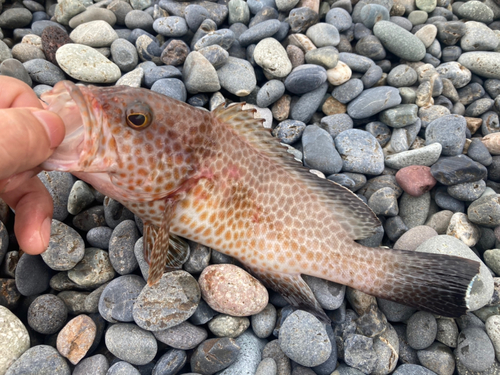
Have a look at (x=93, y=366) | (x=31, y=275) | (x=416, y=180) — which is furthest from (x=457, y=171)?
(x=31, y=275)

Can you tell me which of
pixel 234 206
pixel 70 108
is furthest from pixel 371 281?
pixel 70 108

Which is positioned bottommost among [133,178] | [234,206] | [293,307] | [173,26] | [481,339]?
[293,307]

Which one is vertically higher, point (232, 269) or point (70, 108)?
point (70, 108)

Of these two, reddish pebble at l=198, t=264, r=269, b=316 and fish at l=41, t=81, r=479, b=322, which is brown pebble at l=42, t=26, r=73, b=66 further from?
reddish pebble at l=198, t=264, r=269, b=316

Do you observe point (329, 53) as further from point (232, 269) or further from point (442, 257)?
point (232, 269)

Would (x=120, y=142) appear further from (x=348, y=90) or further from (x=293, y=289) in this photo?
(x=348, y=90)

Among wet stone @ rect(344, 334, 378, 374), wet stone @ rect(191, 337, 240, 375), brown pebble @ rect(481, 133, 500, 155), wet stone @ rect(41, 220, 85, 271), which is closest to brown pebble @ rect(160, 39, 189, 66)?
wet stone @ rect(41, 220, 85, 271)
